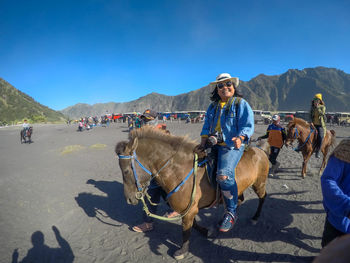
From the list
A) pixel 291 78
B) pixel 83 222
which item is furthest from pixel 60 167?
pixel 291 78

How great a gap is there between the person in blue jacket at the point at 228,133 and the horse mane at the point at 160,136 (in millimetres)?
241

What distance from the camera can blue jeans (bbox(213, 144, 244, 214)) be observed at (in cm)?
247

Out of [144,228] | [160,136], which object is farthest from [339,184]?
[144,228]

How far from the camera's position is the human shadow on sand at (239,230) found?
292 centimetres

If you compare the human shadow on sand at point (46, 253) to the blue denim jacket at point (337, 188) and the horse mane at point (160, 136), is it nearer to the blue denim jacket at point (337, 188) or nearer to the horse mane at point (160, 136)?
the horse mane at point (160, 136)

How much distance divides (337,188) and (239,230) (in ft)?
7.85

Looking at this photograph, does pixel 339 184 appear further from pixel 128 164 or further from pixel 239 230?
pixel 128 164

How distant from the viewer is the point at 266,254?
9.52 feet

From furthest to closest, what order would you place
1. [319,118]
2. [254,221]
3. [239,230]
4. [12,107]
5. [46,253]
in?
[12,107], [319,118], [254,221], [239,230], [46,253]

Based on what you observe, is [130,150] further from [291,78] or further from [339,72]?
[339,72]

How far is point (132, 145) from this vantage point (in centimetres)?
246

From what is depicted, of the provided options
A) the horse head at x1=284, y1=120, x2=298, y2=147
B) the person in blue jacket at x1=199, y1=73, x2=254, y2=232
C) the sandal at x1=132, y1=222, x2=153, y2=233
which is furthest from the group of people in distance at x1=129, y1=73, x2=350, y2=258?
the horse head at x1=284, y1=120, x2=298, y2=147

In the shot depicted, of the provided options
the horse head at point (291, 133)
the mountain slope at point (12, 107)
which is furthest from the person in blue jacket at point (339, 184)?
the mountain slope at point (12, 107)

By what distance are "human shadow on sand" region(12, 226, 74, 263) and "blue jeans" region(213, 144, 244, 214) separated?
9.70 ft
